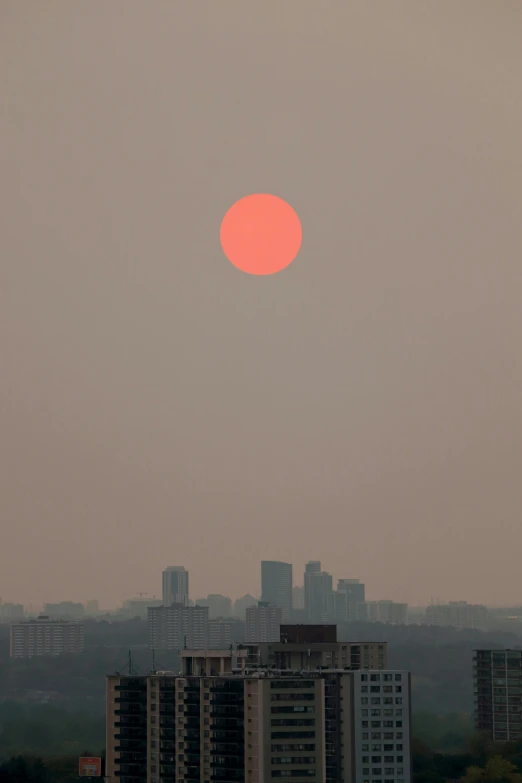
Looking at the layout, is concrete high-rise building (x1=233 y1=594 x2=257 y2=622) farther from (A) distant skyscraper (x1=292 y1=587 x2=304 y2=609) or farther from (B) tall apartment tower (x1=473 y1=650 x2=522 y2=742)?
(B) tall apartment tower (x1=473 y1=650 x2=522 y2=742)

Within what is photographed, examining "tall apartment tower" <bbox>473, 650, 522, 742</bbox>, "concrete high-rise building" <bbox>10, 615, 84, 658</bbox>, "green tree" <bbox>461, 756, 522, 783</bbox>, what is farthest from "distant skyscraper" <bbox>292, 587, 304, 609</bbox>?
"green tree" <bbox>461, 756, 522, 783</bbox>

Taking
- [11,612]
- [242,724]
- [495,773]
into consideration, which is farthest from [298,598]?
[242,724]

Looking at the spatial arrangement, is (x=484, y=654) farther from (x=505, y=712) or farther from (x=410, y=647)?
(x=410, y=647)

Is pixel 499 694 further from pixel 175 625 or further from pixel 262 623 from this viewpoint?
pixel 175 625

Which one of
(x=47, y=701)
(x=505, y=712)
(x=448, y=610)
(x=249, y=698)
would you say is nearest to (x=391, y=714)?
(x=249, y=698)

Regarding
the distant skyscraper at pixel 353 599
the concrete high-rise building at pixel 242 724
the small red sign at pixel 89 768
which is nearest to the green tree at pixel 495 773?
the concrete high-rise building at pixel 242 724
